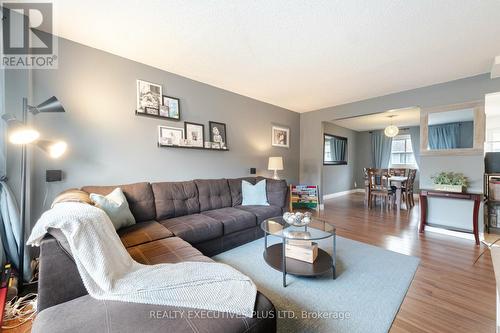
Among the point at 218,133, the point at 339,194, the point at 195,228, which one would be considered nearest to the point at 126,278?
the point at 195,228

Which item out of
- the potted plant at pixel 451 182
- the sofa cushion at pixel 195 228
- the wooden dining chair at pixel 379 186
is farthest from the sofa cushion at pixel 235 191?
the wooden dining chair at pixel 379 186

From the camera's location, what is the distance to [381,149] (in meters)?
7.03

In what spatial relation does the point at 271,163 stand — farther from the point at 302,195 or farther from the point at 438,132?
the point at 438,132

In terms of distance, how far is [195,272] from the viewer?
3.77ft

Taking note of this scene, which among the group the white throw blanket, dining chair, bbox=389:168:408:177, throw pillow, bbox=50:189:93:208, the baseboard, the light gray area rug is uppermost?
dining chair, bbox=389:168:408:177

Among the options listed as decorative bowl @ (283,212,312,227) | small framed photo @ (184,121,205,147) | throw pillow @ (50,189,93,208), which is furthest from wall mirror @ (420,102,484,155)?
throw pillow @ (50,189,93,208)

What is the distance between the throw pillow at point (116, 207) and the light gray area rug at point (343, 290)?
1073 mm

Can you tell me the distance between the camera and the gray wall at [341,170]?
6.25m

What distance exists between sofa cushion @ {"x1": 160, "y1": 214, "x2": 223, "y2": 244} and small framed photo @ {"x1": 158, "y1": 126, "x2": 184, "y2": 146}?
1.12 m

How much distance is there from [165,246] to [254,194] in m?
1.76

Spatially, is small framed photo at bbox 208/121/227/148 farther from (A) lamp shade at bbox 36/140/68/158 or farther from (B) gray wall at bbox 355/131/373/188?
(B) gray wall at bbox 355/131/373/188

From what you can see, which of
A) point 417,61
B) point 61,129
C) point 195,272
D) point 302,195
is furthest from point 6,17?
point 302,195

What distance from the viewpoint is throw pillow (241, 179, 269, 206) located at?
3.20 m

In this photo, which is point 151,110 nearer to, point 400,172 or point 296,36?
point 296,36
